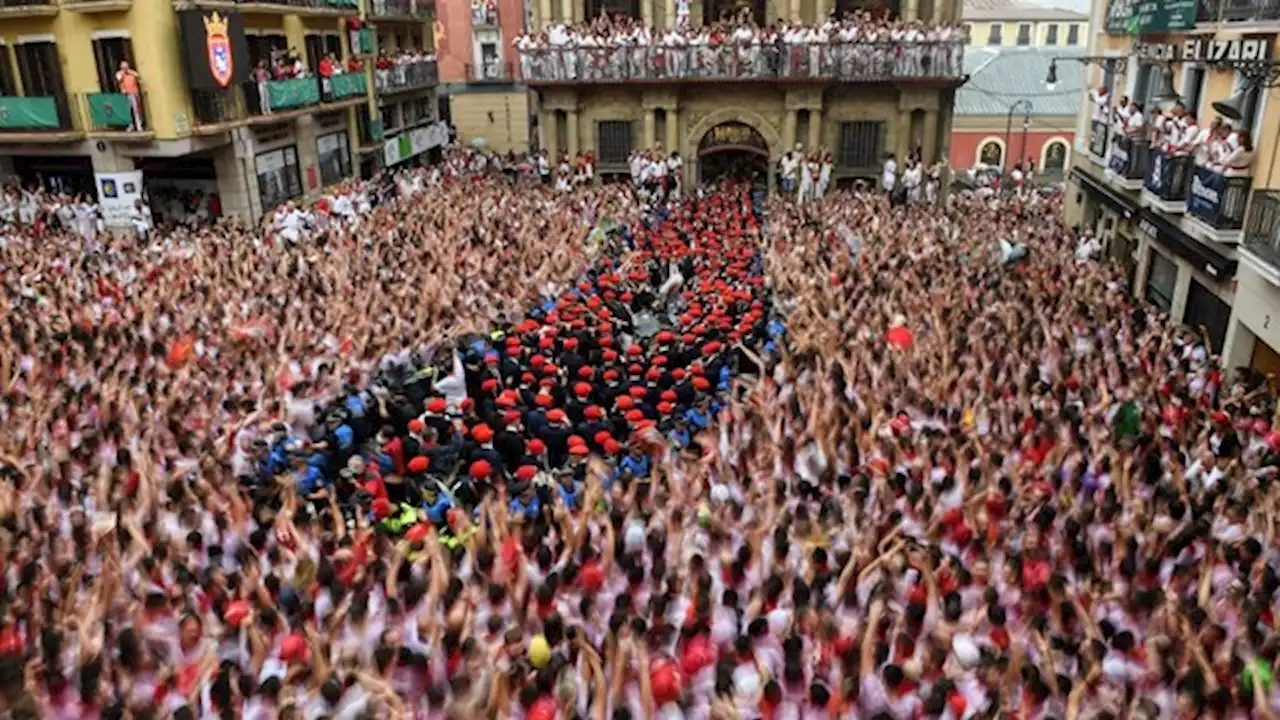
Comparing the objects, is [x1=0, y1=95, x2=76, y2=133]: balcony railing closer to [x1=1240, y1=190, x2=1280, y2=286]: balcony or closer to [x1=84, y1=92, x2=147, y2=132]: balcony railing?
[x1=84, y1=92, x2=147, y2=132]: balcony railing

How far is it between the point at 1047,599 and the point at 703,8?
2278 centimetres

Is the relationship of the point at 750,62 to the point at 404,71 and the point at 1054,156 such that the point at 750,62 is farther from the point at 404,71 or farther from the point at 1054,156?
the point at 1054,156

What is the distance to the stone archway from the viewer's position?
2548 centimetres

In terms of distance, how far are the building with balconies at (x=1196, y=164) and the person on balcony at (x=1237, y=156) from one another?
2cm

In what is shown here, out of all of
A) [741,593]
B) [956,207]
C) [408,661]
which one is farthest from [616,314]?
[956,207]

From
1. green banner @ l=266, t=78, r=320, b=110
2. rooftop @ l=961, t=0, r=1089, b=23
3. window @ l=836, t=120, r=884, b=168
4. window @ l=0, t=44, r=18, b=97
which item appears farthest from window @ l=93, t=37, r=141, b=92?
rooftop @ l=961, t=0, r=1089, b=23

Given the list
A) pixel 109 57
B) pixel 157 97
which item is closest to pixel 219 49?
pixel 157 97

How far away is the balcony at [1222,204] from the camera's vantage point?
1225 cm

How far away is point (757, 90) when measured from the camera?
25203mm

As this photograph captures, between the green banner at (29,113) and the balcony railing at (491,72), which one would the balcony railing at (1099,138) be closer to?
the green banner at (29,113)

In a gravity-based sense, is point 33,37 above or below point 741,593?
above

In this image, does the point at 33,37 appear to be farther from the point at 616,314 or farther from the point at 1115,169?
the point at 1115,169

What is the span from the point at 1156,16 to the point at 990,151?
28.1 m

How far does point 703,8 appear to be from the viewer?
26.4m
